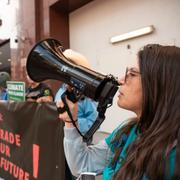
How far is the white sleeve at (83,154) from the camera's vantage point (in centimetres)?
139

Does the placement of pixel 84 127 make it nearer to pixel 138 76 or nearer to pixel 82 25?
pixel 138 76

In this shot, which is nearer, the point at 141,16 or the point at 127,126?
the point at 127,126

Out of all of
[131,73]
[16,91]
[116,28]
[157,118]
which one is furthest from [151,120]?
[116,28]

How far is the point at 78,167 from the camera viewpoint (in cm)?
141

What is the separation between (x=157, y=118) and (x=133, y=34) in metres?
3.74

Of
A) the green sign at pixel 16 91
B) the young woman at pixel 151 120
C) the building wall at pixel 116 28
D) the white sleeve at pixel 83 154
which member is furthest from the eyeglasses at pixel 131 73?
the building wall at pixel 116 28

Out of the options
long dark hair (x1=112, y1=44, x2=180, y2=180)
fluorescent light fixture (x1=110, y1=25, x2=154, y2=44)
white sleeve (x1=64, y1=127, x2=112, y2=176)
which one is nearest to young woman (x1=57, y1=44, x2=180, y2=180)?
long dark hair (x1=112, y1=44, x2=180, y2=180)

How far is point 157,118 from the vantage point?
1053 mm

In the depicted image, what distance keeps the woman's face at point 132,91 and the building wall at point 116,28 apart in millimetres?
2974

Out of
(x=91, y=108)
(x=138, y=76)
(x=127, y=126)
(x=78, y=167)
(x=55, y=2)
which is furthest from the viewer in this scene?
(x=55, y=2)

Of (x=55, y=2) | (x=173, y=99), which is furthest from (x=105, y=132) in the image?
(x=173, y=99)

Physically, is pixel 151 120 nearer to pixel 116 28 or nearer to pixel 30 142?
pixel 30 142

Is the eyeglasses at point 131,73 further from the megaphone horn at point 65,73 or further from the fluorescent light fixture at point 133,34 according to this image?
the fluorescent light fixture at point 133,34

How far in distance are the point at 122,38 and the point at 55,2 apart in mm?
1813
